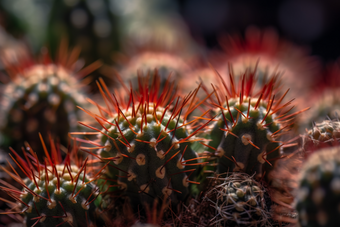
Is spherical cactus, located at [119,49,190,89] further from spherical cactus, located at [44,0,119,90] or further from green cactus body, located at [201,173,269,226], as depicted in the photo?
green cactus body, located at [201,173,269,226]

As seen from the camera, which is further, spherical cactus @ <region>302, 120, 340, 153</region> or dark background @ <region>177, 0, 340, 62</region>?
dark background @ <region>177, 0, 340, 62</region>

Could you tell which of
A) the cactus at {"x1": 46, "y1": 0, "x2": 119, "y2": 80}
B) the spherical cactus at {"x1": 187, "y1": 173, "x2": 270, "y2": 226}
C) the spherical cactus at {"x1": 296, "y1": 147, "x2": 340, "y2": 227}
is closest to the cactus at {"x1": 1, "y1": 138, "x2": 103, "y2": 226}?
the spherical cactus at {"x1": 187, "y1": 173, "x2": 270, "y2": 226}

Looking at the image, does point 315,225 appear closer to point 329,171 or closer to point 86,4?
point 329,171

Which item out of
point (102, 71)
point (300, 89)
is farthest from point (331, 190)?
point (102, 71)

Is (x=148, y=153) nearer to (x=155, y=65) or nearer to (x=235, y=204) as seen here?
(x=235, y=204)

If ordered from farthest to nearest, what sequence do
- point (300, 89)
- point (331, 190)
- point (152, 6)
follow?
point (152, 6) → point (300, 89) → point (331, 190)

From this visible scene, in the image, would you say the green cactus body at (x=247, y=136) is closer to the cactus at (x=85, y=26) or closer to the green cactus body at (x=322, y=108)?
the green cactus body at (x=322, y=108)

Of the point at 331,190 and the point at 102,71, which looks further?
the point at 102,71
